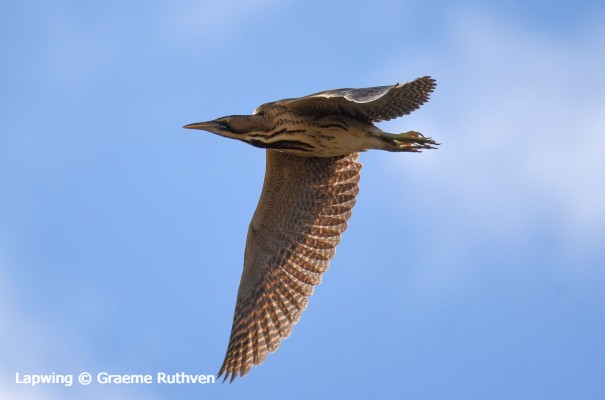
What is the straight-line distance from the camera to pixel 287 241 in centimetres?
1050

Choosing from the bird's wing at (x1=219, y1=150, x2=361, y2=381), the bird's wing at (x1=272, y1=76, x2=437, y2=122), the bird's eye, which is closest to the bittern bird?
the bird's wing at (x1=219, y1=150, x2=361, y2=381)

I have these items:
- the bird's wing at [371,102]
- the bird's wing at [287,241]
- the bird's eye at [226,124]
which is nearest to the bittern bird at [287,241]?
the bird's wing at [287,241]

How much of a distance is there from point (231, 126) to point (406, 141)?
1529 mm

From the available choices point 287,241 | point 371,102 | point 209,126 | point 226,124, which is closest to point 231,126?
point 226,124

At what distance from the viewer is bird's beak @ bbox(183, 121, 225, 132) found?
931 centimetres

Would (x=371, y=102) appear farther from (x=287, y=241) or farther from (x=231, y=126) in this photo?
(x=287, y=241)

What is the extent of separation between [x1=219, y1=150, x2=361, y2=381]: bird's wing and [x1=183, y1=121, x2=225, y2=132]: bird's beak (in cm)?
95

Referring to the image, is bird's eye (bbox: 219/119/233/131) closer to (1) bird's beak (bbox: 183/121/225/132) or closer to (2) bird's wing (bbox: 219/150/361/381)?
(1) bird's beak (bbox: 183/121/225/132)

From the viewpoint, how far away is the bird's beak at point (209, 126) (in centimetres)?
931

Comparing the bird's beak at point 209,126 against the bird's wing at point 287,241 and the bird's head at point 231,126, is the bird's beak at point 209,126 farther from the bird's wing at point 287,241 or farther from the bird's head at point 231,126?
the bird's wing at point 287,241

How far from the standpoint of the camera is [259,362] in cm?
1008

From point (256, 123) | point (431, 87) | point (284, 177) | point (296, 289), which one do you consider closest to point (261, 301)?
point (296, 289)

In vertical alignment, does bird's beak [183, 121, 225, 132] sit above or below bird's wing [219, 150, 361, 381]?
above

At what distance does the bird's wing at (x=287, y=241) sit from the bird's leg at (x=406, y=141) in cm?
97
